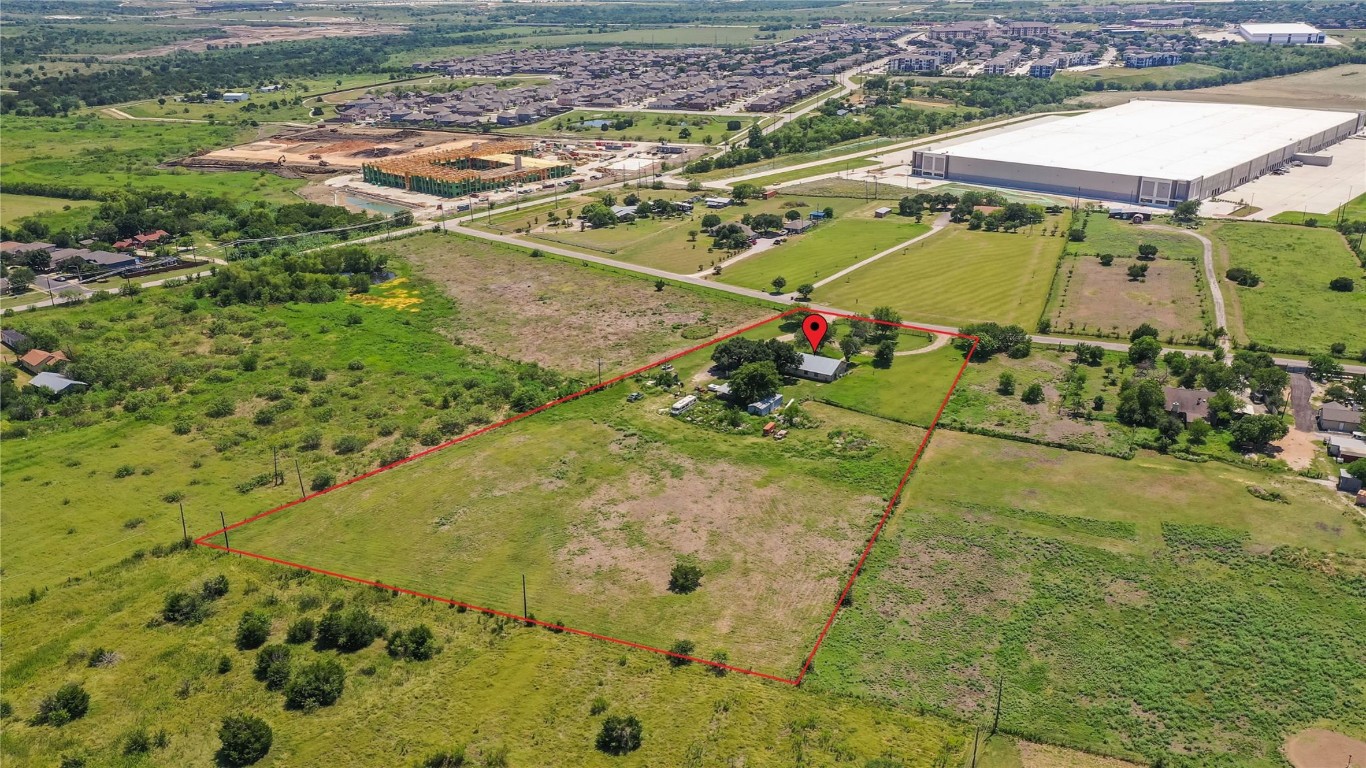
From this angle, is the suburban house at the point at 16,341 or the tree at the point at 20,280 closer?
the suburban house at the point at 16,341

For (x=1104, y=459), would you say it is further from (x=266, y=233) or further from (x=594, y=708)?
(x=266, y=233)

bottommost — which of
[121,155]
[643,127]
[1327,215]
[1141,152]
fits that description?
[1327,215]

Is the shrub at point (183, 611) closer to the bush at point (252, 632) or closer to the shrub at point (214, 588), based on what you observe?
the shrub at point (214, 588)

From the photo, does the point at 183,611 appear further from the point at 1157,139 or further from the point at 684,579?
the point at 1157,139

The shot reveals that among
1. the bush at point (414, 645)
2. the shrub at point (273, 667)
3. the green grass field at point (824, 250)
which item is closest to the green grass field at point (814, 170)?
the green grass field at point (824, 250)

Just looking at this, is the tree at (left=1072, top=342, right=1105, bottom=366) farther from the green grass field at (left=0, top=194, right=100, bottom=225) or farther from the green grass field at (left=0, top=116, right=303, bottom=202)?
the green grass field at (left=0, top=194, right=100, bottom=225)

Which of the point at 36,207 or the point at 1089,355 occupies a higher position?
the point at 36,207

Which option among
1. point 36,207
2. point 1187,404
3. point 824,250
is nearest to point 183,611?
point 1187,404
